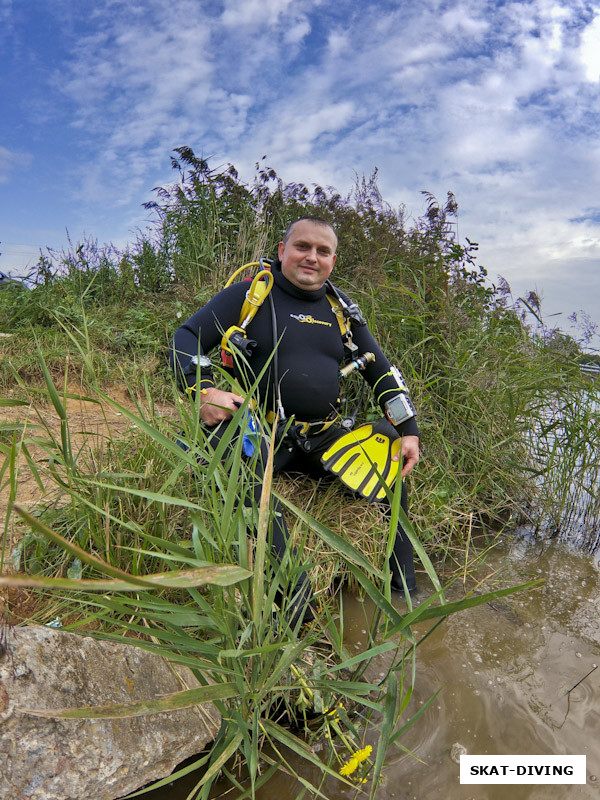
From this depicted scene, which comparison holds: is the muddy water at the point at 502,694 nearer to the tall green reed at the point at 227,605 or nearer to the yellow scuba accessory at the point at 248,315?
the tall green reed at the point at 227,605

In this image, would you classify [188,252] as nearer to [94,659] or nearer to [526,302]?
[526,302]

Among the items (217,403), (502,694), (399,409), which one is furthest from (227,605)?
(399,409)

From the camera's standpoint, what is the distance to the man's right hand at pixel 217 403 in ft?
7.47

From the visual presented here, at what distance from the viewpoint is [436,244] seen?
473cm

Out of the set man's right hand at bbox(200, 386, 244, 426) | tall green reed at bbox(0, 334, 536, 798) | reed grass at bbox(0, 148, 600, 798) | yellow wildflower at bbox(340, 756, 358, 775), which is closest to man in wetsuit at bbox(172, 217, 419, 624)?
reed grass at bbox(0, 148, 600, 798)

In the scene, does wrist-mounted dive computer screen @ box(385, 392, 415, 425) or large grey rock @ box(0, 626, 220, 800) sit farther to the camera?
wrist-mounted dive computer screen @ box(385, 392, 415, 425)

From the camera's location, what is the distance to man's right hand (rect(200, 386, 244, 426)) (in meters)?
2.28

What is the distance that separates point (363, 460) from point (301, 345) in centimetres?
74

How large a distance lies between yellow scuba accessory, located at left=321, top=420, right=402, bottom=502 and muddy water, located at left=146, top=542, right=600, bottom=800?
606mm

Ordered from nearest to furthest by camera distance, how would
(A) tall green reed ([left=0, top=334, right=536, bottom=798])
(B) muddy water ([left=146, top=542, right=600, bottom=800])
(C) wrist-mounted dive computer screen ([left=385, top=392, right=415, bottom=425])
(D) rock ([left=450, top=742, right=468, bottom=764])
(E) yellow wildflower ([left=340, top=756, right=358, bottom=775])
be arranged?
(A) tall green reed ([left=0, top=334, right=536, bottom=798]) → (E) yellow wildflower ([left=340, top=756, right=358, bottom=775]) → (B) muddy water ([left=146, top=542, right=600, bottom=800]) → (D) rock ([left=450, top=742, right=468, bottom=764]) → (C) wrist-mounted dive computer screen ([left=385, top=392, right=415, bottom=425])

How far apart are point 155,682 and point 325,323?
2.12 m

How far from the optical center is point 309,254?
3.06m

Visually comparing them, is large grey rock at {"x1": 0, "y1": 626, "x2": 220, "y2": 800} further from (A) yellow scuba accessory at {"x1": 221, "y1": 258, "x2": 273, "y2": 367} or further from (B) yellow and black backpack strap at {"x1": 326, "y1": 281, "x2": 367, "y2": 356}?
(B) yellow and black backpack strap at {"x1": 326, "y1": 281, "x2": 367, "y2": 356}

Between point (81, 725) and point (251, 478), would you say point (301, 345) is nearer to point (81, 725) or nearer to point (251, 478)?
point (251, 478)
